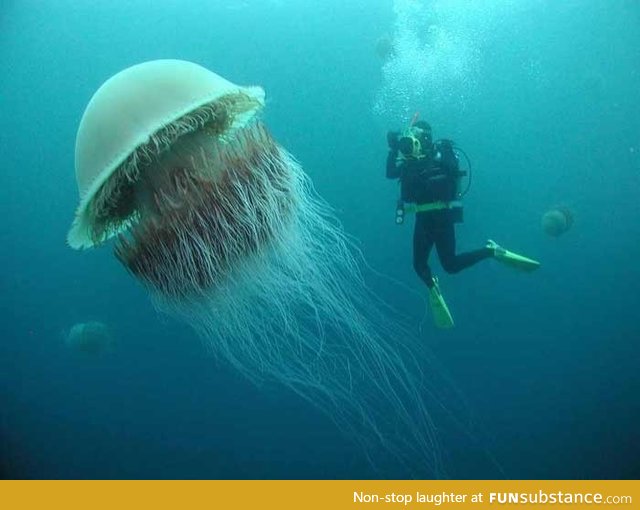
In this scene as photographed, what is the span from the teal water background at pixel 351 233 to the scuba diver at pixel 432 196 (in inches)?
200

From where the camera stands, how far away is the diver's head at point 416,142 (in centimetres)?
516

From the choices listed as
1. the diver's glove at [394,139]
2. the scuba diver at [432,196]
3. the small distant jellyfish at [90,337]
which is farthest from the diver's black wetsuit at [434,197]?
the small distant jellyfish at [90,337]

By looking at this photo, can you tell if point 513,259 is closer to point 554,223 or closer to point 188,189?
point 188,189

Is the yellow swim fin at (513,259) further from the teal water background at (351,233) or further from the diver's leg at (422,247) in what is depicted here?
the teal water background at (351,233)

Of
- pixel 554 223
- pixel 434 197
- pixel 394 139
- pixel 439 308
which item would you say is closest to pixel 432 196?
pixel 434 197

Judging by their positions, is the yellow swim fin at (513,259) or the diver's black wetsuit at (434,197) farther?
the yellow swim fin at (513,259)

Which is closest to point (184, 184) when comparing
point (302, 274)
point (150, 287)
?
point (150, 287)

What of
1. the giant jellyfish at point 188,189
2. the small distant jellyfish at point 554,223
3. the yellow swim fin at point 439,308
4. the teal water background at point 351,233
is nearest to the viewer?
the giant jellyfish at point 188,189

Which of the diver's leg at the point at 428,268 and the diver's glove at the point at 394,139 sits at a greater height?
the diver's glove at the point at 394,139

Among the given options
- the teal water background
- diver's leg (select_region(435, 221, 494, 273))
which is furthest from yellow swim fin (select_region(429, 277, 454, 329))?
the teal water background

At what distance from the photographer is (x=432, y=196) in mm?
5516

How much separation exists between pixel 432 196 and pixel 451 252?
0.77 m

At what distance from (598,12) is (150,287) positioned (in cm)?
1240

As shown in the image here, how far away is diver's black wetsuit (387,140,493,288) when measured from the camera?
5359mm
